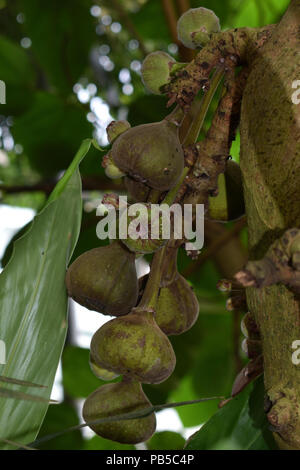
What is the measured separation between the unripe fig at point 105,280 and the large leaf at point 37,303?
0.05 ft

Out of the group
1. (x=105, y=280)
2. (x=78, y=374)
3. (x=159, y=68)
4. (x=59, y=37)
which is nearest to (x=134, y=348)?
(x=105, y=280)

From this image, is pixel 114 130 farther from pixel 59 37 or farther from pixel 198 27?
pixel 59 37

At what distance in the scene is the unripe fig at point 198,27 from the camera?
0.37 m

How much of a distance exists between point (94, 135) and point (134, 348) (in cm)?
73

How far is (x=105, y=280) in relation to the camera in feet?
1.08

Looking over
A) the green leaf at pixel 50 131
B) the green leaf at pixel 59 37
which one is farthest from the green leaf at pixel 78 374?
the green leaf at pixel 59 37

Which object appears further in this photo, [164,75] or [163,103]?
[163,103]

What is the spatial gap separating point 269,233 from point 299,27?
0.34 feet

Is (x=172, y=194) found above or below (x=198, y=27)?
below

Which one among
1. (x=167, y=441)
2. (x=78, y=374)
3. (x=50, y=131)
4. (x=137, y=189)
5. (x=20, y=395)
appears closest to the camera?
(x=20, y=395)

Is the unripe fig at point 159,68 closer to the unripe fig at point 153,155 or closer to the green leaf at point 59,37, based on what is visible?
the unripe fig at point 153,155
